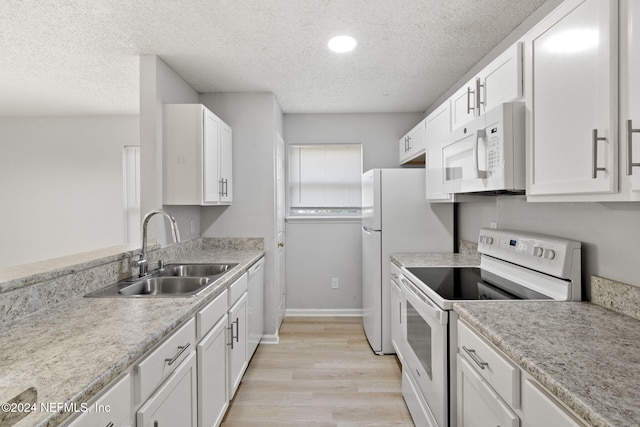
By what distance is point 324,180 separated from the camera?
4066 millimetres

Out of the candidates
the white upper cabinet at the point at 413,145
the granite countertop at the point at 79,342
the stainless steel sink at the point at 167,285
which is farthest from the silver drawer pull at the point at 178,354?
the white upper cabinet at the point at 413,145

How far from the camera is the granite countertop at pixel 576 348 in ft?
2.42

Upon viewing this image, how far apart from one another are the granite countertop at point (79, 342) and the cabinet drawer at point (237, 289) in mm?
447

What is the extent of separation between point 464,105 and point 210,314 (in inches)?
75.8

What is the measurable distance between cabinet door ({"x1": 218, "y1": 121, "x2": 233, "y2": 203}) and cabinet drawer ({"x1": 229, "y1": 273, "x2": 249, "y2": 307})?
0.82m

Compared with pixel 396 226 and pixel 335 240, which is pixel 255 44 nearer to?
pixel 396 226

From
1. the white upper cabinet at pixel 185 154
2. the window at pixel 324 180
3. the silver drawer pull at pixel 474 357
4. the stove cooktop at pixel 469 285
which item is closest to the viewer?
the silver drawer pull at pixel 474 357

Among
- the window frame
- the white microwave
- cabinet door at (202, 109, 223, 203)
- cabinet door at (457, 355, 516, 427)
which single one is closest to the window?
the window frame

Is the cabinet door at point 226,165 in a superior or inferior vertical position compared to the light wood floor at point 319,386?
superior

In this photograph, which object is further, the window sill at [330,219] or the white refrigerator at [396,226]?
the window sill at [330,219]

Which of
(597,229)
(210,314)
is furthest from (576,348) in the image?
(210,314)

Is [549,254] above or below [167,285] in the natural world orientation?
above

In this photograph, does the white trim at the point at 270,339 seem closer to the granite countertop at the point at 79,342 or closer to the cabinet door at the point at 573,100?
the granite countertop at the point at 79,342

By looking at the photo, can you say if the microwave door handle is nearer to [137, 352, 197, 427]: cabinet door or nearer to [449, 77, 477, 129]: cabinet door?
[449, 77, 477, 129]: cabinet door
